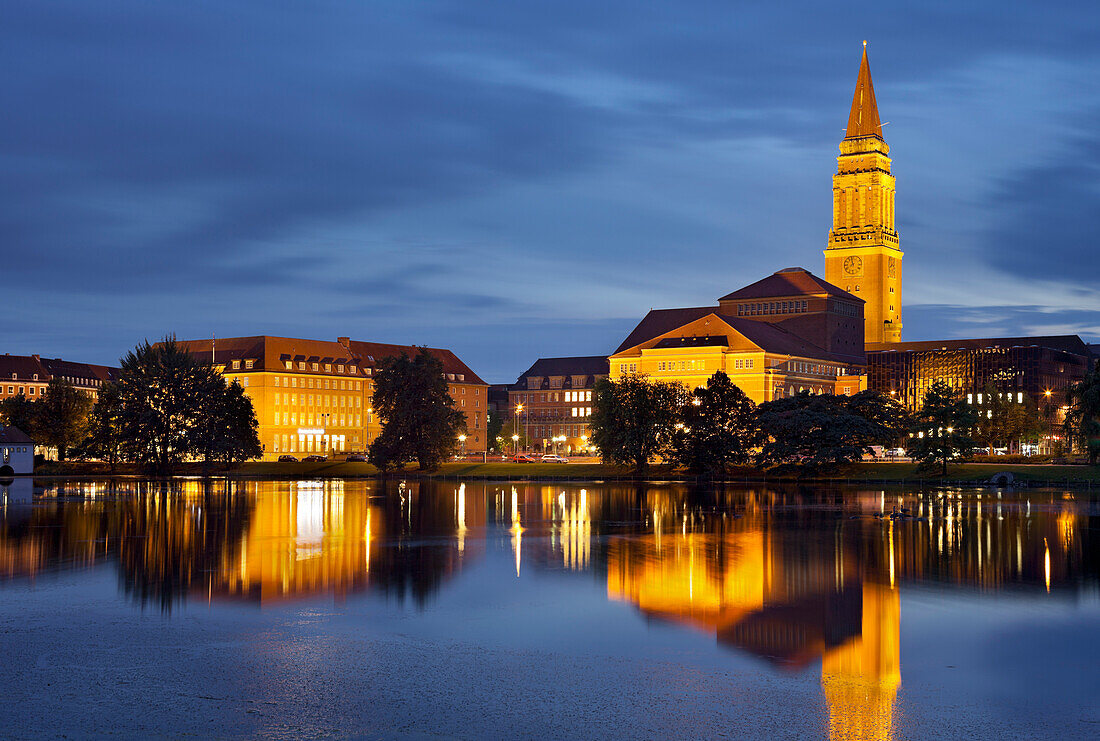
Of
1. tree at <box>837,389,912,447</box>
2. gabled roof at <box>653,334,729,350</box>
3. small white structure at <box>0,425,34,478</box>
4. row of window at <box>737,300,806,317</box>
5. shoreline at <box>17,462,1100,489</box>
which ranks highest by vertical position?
row of window at <box>737,300,806,317</box>

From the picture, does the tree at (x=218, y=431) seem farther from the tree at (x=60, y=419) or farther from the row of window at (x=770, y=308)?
the row of window at (x=770, y=308)

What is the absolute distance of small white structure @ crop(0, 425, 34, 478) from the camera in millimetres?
124438

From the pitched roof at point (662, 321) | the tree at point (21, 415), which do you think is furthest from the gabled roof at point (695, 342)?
the tree at point (21, 415)

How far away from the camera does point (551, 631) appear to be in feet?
83.7

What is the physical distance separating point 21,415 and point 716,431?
8315cm

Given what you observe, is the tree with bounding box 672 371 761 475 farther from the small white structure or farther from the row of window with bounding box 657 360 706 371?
the small white structure

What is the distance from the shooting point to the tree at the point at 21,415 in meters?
139

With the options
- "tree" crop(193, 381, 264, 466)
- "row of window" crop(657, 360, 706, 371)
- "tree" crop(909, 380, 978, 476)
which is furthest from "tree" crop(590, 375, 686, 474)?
"row of window" crop(657, 360, 706, 371)

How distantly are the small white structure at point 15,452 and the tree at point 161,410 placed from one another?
13.1 m

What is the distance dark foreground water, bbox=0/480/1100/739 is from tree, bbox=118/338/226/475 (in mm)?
70711

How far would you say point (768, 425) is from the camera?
4139 inches

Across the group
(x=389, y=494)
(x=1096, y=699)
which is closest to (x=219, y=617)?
(x=1096, y=699)

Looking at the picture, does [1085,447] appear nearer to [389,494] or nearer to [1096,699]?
[389,494]

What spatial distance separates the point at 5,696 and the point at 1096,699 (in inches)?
689
